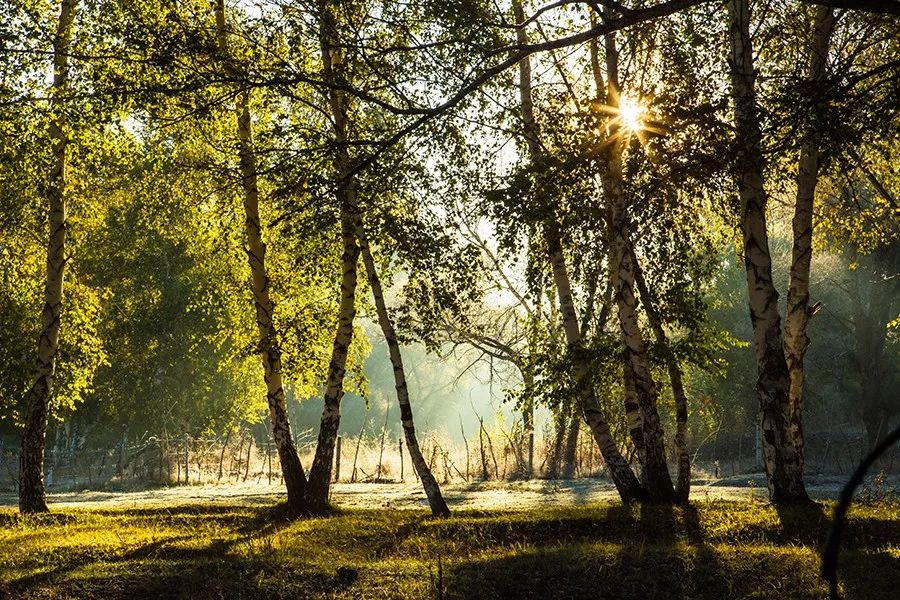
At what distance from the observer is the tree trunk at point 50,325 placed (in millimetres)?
15062

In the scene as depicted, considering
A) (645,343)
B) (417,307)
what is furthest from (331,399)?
(645,343)

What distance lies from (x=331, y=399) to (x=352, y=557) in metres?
Answer: 5.90

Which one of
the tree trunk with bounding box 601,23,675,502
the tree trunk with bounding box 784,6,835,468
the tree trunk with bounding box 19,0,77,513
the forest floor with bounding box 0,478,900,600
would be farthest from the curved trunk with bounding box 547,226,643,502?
the tree trunk with bounding box 19,0,77,513

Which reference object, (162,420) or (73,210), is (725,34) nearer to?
(73,210)

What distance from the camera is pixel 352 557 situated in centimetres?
977

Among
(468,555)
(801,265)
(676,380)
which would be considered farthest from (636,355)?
(468,555)

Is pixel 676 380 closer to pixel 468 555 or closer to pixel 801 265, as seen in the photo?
pixel 801 265

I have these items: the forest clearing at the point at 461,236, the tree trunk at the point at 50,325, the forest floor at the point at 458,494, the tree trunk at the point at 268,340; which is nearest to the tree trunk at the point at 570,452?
the forest floor at the point at 458,494

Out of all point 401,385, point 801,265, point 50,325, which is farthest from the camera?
point 50,325

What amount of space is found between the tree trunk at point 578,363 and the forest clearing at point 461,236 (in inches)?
2.6

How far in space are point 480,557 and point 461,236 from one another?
739cm

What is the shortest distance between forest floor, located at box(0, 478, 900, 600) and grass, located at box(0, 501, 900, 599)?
0.07 feet

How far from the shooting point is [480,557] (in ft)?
30.8

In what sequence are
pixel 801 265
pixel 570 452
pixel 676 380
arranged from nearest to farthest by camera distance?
1. pixel 801 265
2. pixel 676 380
3. pixel 570 452
